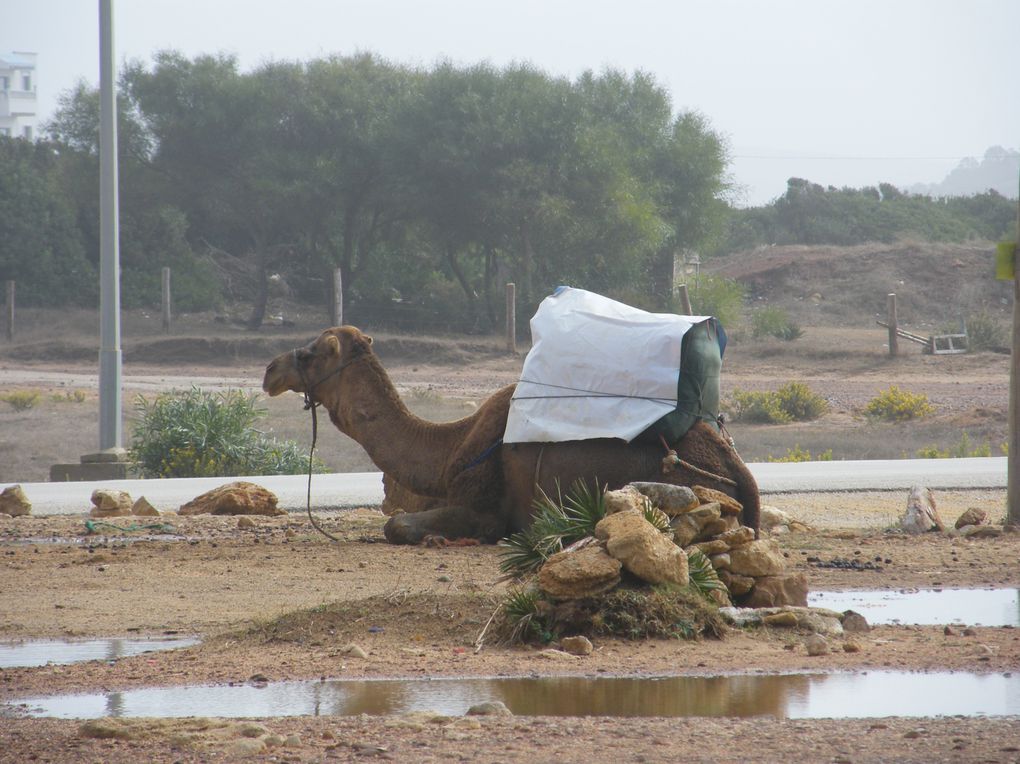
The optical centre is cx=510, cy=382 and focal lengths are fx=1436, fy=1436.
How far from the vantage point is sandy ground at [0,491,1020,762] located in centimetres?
512

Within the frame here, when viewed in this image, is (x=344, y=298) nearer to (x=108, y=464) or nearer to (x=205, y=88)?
(x=205, y=88)

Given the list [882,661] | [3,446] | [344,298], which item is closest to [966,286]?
[344,298]

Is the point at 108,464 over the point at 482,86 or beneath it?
beneath

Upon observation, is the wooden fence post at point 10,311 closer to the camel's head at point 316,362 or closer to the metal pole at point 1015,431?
the camel's head at point 316,362

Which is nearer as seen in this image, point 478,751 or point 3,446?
point 478,751

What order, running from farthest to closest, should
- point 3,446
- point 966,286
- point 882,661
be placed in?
point 966,286, point 3,446, point 882,661

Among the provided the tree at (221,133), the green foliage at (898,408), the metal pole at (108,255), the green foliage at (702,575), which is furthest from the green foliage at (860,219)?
the green foliage at (702,575)

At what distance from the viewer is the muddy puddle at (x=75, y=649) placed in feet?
23.0

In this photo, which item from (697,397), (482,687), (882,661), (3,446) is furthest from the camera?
(3,446)

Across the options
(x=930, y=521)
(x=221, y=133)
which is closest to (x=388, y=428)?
(x=930, y=521)

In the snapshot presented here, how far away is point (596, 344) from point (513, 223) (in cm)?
3991

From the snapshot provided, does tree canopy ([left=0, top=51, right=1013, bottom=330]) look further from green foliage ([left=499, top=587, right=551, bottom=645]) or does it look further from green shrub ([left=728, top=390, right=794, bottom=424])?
green foliage ([left=499, top=587, right=551, bottom=645])

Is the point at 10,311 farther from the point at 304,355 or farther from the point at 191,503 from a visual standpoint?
the point at 304,355

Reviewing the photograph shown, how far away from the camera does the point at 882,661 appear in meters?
6.80
